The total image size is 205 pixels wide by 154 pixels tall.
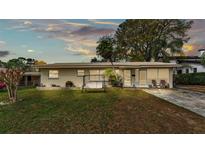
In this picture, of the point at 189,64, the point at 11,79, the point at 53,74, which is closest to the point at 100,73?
the point at 53,74

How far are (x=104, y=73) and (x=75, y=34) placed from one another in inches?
146

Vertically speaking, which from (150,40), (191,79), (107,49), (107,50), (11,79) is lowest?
(191,79)

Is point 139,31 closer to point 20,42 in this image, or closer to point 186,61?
point 186,61

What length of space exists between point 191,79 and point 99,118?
48.9ft

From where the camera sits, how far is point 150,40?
21.4 m

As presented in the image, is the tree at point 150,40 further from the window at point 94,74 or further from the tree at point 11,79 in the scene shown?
the tree at point 11,79

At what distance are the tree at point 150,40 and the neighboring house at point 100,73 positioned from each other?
19.8 feet

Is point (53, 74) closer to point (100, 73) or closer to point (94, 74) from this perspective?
point (94, 74)

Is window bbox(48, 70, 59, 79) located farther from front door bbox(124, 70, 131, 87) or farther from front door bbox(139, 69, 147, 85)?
front door bbox(139, 69, 147, 85)

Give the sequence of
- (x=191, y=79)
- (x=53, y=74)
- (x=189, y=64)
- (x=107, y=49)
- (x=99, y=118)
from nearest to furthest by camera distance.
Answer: (x=99, y=118), (x=53, y=74), (x=191, y=79), (x=107, y=49), (x=189, y=64)

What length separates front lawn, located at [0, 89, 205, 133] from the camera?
6.11 m

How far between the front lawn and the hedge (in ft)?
36.9
